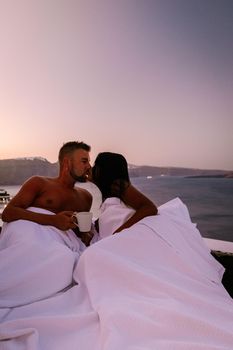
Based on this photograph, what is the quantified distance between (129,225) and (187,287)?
1.29ft

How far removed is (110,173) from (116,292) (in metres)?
0.66

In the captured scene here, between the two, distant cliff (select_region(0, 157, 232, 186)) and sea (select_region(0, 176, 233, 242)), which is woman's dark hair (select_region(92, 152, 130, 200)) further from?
distant cliff (select_region(0, 157, 232, 186))

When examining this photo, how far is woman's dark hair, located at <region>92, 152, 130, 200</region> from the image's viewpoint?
4.66 ft

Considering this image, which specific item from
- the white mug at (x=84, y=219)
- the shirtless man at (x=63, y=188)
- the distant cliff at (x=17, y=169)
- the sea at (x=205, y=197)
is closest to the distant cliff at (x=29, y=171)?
the distant cliff at (x=17, y=169)

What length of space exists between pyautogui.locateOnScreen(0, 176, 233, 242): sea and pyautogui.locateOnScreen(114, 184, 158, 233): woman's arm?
8.12ft

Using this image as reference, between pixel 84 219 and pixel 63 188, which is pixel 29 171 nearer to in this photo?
pixel 63 188

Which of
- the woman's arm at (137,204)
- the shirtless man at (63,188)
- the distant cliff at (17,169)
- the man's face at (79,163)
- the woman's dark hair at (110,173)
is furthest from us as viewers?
the distant cliff at (17,169)

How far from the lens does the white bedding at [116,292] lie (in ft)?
2.41

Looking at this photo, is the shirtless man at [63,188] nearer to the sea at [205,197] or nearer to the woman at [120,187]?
the woman at [120,187]

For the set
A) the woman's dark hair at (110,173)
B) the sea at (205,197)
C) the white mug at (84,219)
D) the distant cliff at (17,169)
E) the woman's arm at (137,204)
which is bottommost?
the sea at (205,197)

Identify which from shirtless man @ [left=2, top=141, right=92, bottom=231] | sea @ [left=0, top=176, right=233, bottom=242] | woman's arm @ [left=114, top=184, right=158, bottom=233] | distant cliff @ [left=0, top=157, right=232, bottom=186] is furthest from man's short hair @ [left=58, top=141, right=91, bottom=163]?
distant cliff @ [left=0, top=157, right=232, bottom=186]

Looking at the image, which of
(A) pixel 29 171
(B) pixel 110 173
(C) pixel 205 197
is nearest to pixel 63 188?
(B) pixel 110 173

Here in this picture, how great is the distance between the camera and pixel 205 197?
6121mm

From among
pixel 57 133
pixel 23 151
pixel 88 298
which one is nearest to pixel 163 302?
pixel 88 298
